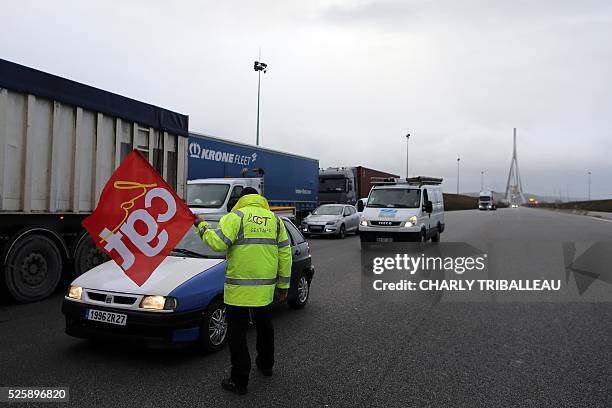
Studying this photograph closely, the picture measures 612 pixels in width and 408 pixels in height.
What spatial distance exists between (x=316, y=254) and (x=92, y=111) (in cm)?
721

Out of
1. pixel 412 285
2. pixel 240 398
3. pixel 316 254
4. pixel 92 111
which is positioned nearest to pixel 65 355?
pixel 240 398

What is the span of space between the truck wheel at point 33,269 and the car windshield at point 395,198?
9345 millimetres

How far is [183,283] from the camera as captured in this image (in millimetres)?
4562

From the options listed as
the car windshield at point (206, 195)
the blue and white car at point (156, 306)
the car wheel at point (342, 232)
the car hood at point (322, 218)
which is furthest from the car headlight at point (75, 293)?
the car wheel at point (342, 232)

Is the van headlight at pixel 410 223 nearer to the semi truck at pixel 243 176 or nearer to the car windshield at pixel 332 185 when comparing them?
the semi truck at pixel 243 176

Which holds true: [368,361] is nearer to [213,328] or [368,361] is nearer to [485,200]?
[213,328]

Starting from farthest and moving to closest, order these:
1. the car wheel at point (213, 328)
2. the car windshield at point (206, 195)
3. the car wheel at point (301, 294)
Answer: the car windshield at point (206, 195), the car wheel at point (301, 294), the car wheel at point (213, 328)

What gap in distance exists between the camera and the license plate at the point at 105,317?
4367mm

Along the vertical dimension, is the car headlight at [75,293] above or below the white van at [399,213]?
below

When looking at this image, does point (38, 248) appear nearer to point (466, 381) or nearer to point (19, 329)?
point (19, 329)

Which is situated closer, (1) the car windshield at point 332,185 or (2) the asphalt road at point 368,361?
(2) the asphalt road at point 368,361

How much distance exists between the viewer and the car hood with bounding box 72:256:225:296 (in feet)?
14.7

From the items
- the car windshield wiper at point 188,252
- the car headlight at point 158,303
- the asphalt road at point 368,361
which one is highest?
the car windshield wiper at point 188,252

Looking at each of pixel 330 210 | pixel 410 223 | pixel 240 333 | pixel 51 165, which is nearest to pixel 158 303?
pixel 240 333
